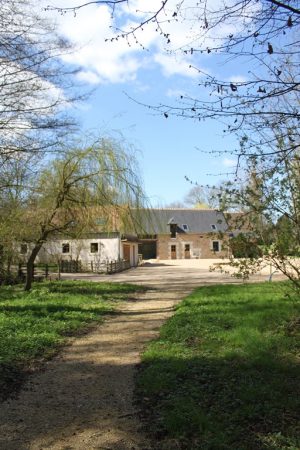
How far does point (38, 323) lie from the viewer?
10.1 meters

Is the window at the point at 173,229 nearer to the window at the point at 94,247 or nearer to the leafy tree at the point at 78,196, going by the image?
the window at the point at 94,247

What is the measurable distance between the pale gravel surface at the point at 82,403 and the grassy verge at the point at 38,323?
0.31 m

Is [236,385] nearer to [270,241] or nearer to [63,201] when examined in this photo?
[270,241]

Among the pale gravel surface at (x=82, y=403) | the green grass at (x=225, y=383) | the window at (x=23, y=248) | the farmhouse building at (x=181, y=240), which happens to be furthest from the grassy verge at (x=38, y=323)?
the farmhouse building at (x=181, y=240)

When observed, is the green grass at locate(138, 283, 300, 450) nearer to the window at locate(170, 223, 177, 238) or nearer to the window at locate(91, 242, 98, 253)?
the window at locate(91, 242, 98, 253)

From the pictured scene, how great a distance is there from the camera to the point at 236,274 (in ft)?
28.5

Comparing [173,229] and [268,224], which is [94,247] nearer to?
[173,229]

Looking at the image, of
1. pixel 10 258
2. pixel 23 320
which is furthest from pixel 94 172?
pixel 23 320

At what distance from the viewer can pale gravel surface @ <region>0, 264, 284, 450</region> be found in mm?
4379

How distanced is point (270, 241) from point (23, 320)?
5396mm

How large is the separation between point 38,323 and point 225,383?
212 inches

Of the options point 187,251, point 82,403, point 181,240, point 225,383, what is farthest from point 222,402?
point 187,251

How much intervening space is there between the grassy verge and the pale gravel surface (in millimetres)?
306

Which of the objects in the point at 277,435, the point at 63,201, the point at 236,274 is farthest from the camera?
the point at 63,201
